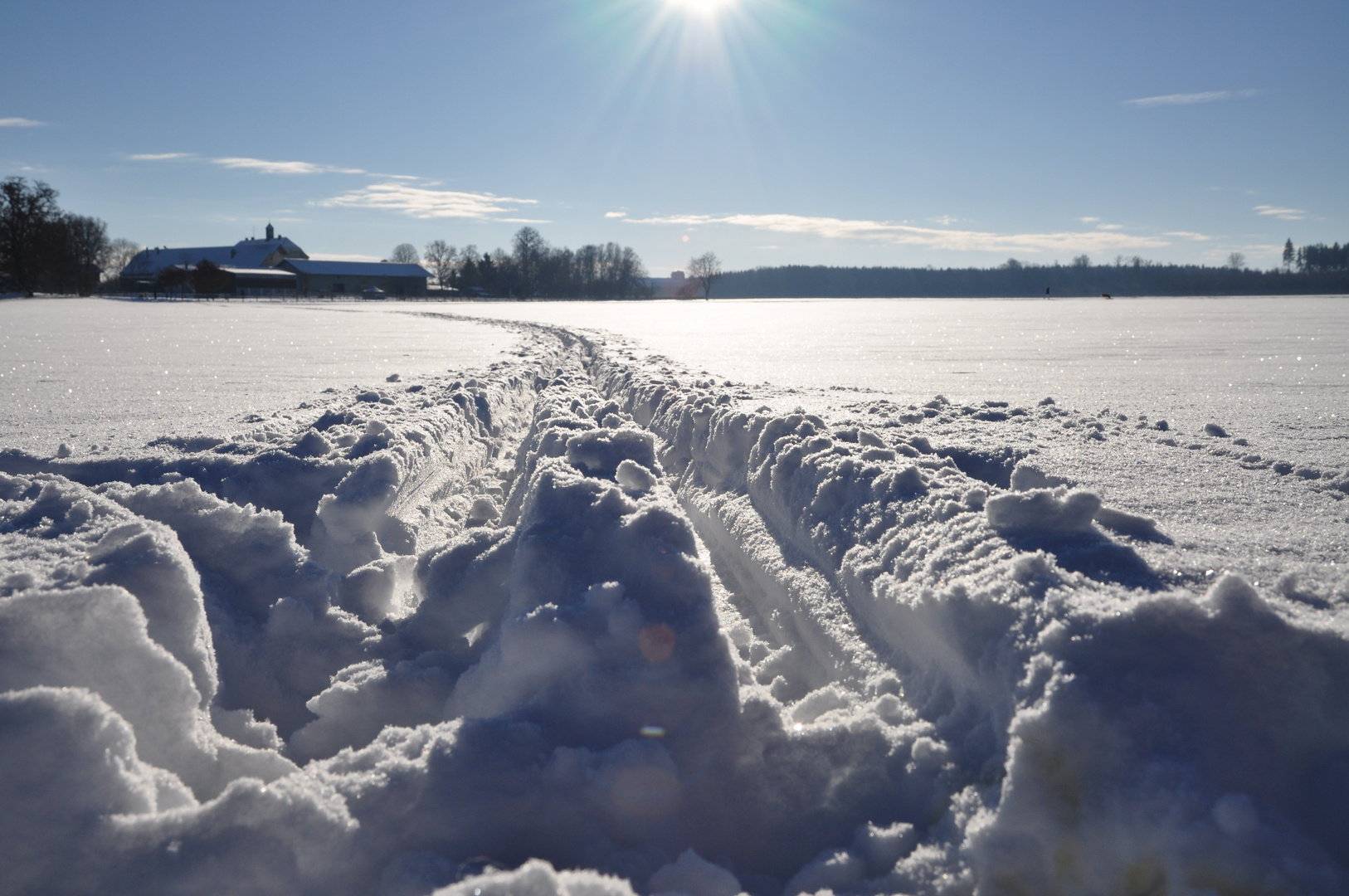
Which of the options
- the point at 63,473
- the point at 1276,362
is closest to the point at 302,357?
the point at 63,473

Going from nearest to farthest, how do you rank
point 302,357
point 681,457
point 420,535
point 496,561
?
point 496,561 → point 420,535 → point 681,457 → point 302,357

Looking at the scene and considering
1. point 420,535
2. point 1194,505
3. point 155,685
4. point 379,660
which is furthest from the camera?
point 420,535

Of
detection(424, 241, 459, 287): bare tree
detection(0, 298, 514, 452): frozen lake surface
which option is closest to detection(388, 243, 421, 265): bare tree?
detection(424, 241, 459, 287): bare tree

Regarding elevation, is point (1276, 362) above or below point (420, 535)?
above

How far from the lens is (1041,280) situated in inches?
3927

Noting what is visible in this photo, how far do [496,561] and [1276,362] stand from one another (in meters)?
8.97

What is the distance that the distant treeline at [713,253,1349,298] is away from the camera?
7106 centimetres

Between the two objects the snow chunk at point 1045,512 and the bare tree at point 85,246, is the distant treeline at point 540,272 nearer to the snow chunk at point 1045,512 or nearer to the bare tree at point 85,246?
the bare tree at point 85,246

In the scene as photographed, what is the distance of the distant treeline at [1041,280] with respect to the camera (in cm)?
7106

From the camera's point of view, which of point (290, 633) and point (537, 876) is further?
point (290, 633)

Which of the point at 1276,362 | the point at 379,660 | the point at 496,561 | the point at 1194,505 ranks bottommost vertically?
the point at 379,660

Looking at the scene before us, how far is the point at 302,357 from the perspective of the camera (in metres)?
9.45

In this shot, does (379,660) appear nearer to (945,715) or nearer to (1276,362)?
(945,715)

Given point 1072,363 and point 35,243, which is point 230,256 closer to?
point 35,243
